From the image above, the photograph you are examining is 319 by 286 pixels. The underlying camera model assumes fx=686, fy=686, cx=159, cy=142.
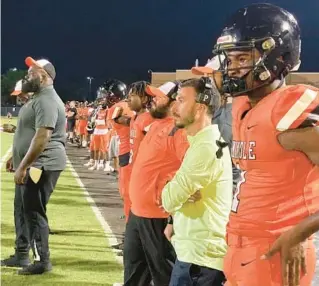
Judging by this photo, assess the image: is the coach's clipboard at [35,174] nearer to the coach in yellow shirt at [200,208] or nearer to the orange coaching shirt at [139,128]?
the orange coaching shirt at [139,128]

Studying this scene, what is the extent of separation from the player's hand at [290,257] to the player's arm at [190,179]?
4.07 feet

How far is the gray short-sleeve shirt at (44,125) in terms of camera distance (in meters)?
6.26

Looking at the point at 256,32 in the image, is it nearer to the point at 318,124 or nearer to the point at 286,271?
the point at 318,124

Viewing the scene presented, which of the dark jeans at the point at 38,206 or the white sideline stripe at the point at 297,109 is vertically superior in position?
the white sideline stripe at the point at 297,109

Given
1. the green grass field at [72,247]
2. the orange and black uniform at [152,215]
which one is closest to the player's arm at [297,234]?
the orange and black uniform at [152,215]

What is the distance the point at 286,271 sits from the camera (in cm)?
267

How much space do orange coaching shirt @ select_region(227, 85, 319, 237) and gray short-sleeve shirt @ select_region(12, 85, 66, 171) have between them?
3619 mm

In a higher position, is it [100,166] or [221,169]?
[221,169]

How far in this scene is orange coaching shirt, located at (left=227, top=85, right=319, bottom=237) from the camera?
2717 mm

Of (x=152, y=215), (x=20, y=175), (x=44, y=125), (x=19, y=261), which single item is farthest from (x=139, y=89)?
(x=152, y=215)

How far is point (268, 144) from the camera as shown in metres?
2.76

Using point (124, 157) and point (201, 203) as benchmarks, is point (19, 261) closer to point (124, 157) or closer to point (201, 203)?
point (124, 157)

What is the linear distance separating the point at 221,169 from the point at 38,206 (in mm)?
2841

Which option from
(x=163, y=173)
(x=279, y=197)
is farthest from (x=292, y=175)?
(x=163, y=173)
